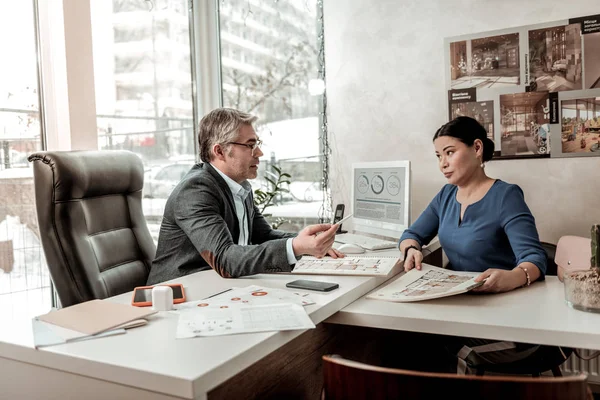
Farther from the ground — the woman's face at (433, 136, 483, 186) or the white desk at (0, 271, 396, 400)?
the woman's face at (433, 136, 483, 186)

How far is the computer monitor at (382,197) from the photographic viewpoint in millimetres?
2561

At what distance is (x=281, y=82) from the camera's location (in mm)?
3512

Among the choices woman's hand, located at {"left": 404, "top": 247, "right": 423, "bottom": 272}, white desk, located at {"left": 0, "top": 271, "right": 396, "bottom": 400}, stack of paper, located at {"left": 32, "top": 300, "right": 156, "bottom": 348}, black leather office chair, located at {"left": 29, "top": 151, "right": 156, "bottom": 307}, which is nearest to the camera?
white desk, located at {"left": 0, "top": 271, "right": 396, "bottom": 400}

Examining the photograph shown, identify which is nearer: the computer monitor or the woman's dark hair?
the woman's dark hair

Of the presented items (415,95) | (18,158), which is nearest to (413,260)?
(415,95)

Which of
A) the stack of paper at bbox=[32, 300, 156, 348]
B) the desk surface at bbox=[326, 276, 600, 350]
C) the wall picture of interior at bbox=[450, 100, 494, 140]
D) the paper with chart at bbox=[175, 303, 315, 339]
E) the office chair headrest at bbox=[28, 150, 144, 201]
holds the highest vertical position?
the wall picture of interior at bbox=[450, 100, 494, 140]

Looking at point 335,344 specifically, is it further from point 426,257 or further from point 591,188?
point 591,188

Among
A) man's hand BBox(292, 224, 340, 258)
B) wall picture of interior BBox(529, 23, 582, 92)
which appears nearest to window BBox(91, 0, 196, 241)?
man's hand BBox(292, 224, 340, 258)

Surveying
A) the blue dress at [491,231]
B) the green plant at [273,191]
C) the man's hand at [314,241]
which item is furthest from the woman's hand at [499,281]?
the green plant at [273,191]

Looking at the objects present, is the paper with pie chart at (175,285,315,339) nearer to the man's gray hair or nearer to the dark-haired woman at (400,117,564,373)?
the dark-haired woman at (400,117,564,373)

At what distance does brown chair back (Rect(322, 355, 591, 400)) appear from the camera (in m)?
0.79

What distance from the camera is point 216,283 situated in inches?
64.9

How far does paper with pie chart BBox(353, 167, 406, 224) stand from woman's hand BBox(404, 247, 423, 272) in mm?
533

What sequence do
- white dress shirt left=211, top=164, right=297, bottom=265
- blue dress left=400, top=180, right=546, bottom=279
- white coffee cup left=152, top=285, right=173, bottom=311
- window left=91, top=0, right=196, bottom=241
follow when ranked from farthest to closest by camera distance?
1. window left=91, top=0, right=196, bottom=241
2. white dress shirt left=211, top=164, right=297, bottom=265
3. blue dress left=400, top=180, right=546, bottom=279
4. white coffee cup left=152, top=285, right=173, bottom=311
